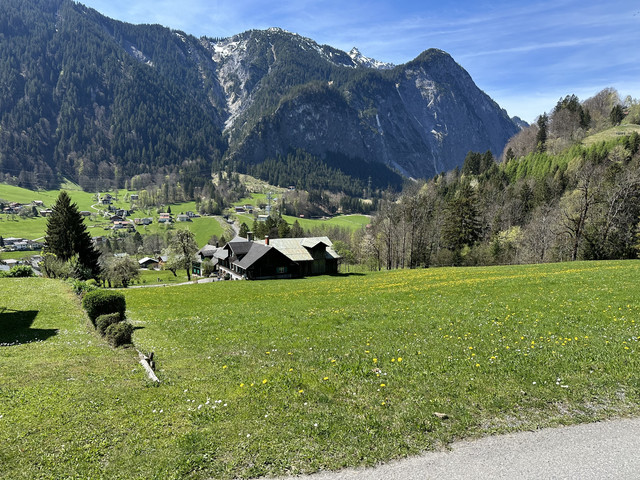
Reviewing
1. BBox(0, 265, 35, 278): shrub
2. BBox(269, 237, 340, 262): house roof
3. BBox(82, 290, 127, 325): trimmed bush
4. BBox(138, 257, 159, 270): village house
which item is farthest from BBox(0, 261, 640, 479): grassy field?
BBox(138, 257, 159, 270): village house

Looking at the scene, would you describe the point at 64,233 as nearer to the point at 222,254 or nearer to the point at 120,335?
the point at 222,254

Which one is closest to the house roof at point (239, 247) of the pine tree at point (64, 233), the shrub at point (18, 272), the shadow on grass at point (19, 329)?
the pine tree at point (64, 233)

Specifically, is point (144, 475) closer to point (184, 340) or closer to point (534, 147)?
point (184, 340)

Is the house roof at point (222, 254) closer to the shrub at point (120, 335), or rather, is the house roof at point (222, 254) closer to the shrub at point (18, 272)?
the shrub at point (18, 272)

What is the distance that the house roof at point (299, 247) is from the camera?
65.9 m

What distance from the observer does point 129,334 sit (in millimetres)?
17203

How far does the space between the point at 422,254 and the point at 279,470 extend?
70.7m

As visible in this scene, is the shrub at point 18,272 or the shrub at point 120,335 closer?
the shrub at point 120,335

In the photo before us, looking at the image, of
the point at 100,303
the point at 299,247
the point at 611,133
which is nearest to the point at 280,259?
the point at 299,247

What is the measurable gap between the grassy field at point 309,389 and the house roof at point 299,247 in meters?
46.6

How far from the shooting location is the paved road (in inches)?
274

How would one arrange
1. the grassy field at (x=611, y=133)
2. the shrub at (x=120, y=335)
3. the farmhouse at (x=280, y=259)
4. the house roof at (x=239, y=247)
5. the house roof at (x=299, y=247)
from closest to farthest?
1. the shrub at (x=120, y=335)
2. the farmhouse at (x=280, y=259)
3. the house roof at (x=299, y=247)
4. the house roof at (x=239, y=247)
5. the grassy field at (x=611, y=133)

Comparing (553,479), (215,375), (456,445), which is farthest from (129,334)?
(553,479)

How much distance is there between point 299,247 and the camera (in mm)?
68250
